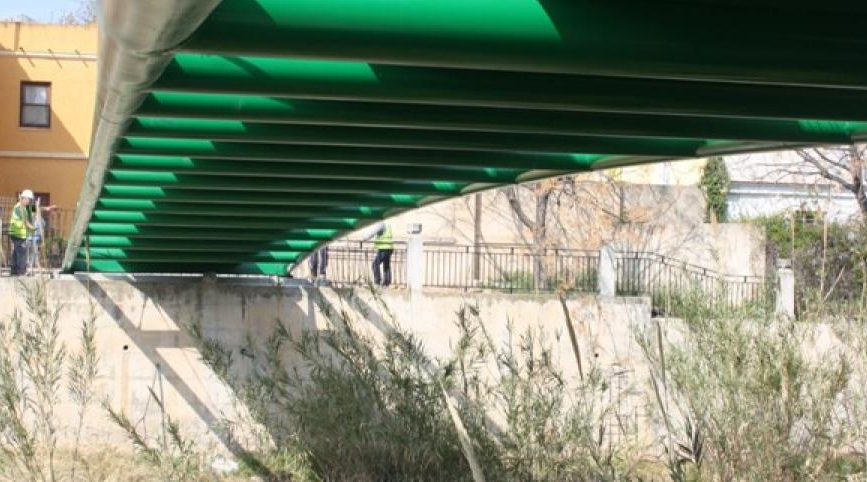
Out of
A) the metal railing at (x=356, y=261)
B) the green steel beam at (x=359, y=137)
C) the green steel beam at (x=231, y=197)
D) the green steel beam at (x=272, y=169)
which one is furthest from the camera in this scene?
the metal railing at (x=356, y=261)

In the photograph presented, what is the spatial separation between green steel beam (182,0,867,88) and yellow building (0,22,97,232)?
83.3 ft

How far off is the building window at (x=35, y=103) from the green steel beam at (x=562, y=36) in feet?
85.5

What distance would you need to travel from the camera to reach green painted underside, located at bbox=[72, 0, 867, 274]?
3518 millimetres

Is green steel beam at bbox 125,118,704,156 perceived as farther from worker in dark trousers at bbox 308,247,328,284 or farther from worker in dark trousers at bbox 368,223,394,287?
worker in dark trousers at bbox 308,247,328,284

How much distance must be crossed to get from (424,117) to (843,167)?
61.3 feet

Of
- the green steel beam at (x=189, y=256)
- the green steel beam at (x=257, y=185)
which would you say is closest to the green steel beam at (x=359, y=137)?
the green steel beam at (x=257, y=185)

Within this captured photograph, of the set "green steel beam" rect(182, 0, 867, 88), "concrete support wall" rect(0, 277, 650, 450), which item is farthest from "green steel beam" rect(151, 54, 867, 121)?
"concrete support wall" rect(0, 277, 650, 450)

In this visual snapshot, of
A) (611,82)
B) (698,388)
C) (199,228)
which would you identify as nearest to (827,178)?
(199,228)

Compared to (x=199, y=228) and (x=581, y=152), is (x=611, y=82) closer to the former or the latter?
(x=581, y=152)

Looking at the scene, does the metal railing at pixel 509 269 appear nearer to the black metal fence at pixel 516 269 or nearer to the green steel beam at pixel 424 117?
the black metal fence at pixel 516 269

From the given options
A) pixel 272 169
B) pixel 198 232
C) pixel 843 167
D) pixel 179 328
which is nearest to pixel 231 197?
pixel 272 169

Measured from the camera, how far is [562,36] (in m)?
3.62

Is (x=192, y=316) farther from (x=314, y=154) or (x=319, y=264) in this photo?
(x=314, y=154)

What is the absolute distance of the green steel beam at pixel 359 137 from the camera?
578 centimetres
